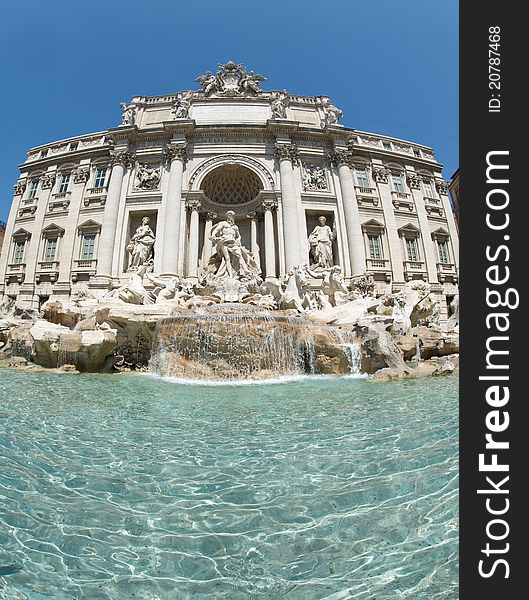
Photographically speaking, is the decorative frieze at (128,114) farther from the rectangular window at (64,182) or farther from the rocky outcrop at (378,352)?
the rocky outcrop at (378,352)

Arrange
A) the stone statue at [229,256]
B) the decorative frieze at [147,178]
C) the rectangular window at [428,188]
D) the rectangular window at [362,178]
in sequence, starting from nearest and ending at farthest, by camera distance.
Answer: the stone statue at [229,256] → the decorative frieze at [147,178] → the rectangular window at [362,178] → the rectangular window at [428,188]

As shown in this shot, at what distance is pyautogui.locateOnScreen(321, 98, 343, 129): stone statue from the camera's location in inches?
789

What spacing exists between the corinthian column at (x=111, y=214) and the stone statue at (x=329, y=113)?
38.0 feet

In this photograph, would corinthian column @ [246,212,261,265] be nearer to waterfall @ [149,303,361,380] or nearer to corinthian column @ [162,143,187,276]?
corinthian column @ [162,143,187,276]

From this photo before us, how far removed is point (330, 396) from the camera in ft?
17.6

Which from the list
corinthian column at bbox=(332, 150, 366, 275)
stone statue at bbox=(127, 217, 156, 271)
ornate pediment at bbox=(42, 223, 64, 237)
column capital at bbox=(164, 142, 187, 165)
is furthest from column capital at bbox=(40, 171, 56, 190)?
corinthian column at bbox=(332, 150, 366, 275)

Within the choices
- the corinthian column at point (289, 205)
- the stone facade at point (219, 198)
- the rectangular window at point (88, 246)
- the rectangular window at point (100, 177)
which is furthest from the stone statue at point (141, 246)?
the corinthian column at point (289, 205)

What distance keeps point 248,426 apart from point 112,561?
222 cm

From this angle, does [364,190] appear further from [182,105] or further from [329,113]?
[182,105]

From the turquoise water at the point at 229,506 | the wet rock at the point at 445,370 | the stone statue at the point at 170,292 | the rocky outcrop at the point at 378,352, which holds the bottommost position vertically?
the turquoise water at the point at 229,506

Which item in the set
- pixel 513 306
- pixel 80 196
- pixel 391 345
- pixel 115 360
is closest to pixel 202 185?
pixel 80 196

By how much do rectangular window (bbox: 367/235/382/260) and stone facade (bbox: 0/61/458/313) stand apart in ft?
0.25

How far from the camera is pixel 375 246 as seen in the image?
765 inches

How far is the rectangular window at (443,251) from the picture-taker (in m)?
20.6
